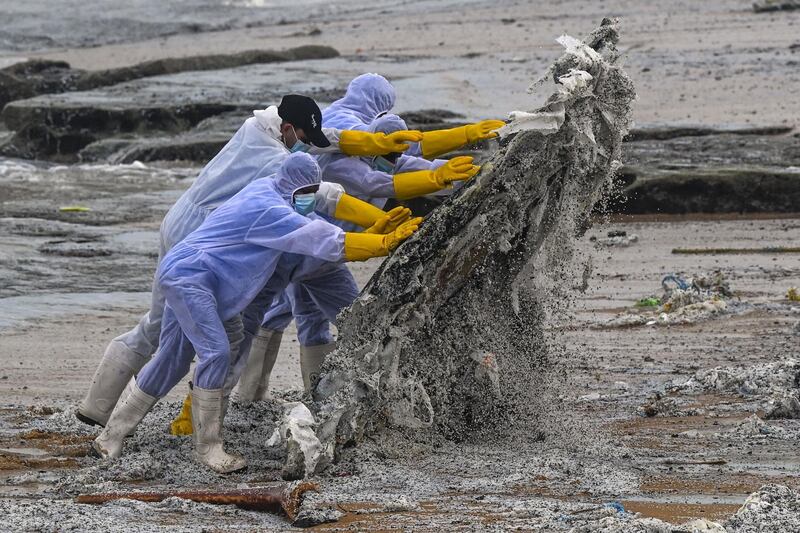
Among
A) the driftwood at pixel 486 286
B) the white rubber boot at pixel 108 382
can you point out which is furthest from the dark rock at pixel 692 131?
the white rubber boot at pixel 108 382

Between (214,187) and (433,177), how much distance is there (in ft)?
4.00

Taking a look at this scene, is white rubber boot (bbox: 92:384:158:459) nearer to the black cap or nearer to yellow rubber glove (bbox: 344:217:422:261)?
yellow rubber glove (bbox: 344:217:422:261)

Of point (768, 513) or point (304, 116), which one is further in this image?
point (304, 116)

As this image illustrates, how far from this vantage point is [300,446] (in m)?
6.72

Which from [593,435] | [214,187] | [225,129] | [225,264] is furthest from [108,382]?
[225,129]

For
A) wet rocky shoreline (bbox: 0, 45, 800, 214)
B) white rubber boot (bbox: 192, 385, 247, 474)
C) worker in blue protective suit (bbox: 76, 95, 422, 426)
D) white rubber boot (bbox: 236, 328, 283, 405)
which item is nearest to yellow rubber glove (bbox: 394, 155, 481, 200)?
worker in blue protective suit (bbox: 76, 95, 422, 426)

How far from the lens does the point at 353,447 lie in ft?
23.2

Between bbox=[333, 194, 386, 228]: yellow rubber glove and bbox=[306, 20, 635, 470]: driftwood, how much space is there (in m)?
0.32

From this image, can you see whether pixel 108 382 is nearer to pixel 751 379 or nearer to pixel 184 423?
pixel 184 423

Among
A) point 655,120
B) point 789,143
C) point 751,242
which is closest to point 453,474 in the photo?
point 751,242

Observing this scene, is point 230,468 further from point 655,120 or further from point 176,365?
point 655,120

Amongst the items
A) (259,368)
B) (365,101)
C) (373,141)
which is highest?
(365,101)

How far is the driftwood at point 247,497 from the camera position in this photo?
20.1 ft

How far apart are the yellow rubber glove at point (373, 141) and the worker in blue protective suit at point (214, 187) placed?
0.21 metres
